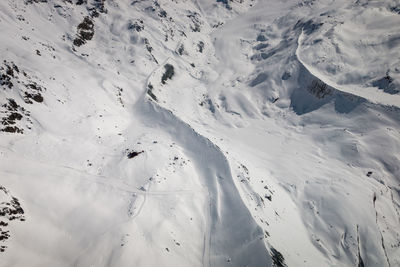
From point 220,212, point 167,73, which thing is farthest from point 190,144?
point 167,73

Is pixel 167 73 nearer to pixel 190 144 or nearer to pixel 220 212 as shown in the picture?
pixel 190 144

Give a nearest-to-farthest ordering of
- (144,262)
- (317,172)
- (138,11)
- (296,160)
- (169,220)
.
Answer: (144,262) → (169,220) → (317,172) → (296,160) → (138,11)

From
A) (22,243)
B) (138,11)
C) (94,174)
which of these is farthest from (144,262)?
(138,11)

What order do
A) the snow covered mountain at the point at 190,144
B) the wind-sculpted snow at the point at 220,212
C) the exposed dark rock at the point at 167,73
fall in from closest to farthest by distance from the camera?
1. the snow covered mountain at the point at 190,144
2. the wind-sculpted snow at the point at 220,212
3. the exposed dark rock at the point at 167,73

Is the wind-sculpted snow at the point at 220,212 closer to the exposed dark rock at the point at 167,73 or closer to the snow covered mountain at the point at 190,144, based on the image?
the snow covered mountain at the point at 190,144

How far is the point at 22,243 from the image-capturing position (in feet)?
48.0

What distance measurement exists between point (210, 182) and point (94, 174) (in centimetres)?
1186

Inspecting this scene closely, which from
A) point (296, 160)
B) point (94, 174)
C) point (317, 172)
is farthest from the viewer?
point (296, 160)

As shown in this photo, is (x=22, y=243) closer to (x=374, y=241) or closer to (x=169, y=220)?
(x=169, y=220)

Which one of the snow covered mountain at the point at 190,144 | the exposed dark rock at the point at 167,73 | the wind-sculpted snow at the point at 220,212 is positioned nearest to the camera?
the snow covered mountain at the point at 190,144

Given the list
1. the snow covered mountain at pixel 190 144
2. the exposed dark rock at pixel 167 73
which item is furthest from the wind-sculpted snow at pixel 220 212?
the exposed dark rock at pixel 167 73

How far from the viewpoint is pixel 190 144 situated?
29.0 meters

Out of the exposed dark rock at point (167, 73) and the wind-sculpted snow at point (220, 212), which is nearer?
the wind-sculpted snow at point (220, 212)

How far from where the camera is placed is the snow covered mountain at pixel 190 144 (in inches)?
706
